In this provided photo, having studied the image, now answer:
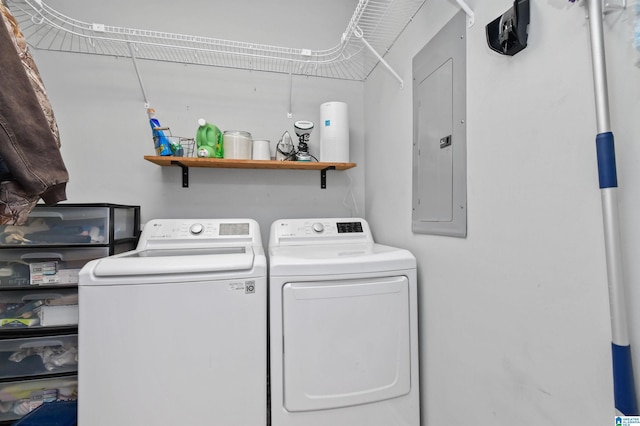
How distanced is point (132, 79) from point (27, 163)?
1.38m

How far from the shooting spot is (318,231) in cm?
172

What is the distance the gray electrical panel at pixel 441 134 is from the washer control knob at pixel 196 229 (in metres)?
1.14

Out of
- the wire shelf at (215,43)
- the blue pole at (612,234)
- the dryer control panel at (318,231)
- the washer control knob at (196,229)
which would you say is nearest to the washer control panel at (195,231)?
the washer control knob at (196,229)

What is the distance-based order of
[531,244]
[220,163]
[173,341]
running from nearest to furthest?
[531,244]
[173,341]
[220,163]

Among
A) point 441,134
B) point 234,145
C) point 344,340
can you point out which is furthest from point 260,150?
point 344,340

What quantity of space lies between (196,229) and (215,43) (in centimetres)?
100

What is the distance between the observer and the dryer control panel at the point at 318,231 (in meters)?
1.68

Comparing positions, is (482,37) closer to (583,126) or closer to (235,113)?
(583,126)

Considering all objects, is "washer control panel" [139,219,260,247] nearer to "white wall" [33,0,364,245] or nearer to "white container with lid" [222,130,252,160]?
"white wall" [33,0,364,245]

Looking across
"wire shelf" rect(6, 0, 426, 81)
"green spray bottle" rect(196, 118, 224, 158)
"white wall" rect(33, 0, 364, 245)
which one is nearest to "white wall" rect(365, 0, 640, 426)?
"wire shelf" rect(6, 0, 426, 81)

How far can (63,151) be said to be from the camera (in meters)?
1.70

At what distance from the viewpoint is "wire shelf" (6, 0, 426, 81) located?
138cm

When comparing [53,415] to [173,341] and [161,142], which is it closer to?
[173,341]

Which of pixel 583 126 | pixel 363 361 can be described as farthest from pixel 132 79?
pixel 583 126
